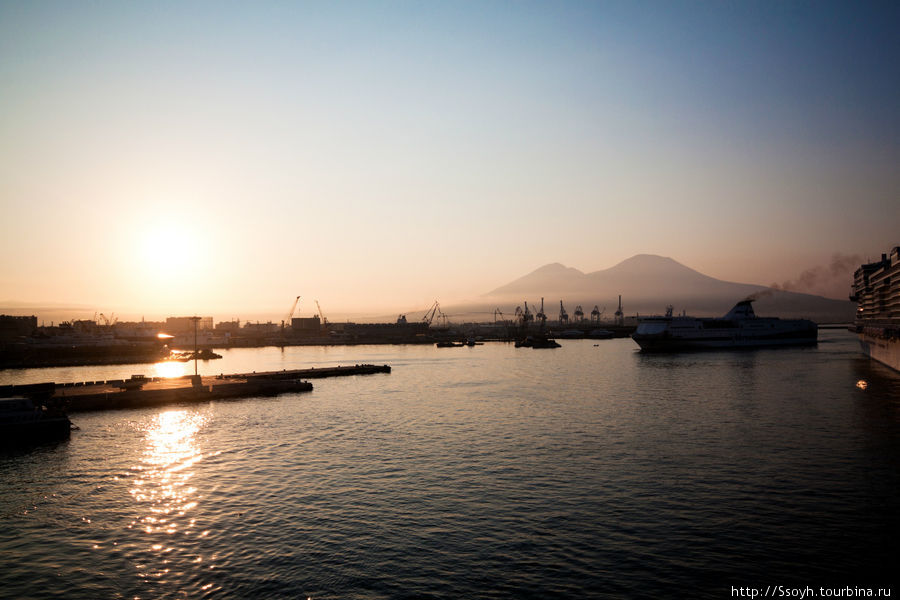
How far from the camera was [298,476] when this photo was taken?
101ft

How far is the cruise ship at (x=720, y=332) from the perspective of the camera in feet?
475

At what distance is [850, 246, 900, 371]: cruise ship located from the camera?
79.3m

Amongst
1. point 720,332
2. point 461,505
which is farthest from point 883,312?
point 461,505

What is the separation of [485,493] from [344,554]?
8.67 metres

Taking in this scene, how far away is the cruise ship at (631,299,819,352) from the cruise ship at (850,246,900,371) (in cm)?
3200

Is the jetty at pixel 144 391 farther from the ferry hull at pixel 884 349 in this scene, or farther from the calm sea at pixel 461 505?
the ferry hull at pixel 884 349

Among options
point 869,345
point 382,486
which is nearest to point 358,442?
point 382,486

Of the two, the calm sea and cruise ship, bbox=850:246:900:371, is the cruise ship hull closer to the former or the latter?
cruise ship, bbox=850:246:900:371

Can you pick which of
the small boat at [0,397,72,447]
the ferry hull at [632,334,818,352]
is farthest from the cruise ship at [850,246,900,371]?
the small boat at [0,397,72,447]

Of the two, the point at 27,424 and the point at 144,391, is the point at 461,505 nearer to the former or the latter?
the point at 27,424

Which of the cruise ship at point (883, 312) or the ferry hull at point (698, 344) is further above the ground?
the cruise ship at point (883, 312)

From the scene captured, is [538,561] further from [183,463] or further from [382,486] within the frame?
[183,463]

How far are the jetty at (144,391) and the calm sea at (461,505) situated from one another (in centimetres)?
797

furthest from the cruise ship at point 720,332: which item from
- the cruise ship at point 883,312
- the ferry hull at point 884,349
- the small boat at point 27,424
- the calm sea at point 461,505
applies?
the small boat at point 27,424
